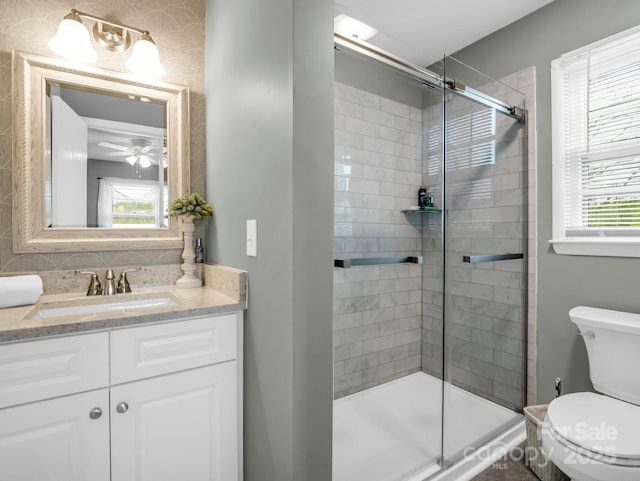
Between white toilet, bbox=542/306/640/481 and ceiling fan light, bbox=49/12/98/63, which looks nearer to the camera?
white toilet, bbox=542/306/640/481

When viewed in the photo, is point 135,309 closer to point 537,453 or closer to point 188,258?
point 188,258

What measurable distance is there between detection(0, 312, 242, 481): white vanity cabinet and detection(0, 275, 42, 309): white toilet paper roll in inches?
14.4

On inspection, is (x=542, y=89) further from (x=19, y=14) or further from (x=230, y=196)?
(x=19, y=14)

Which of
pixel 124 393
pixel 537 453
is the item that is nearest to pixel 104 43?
pixel 124 393

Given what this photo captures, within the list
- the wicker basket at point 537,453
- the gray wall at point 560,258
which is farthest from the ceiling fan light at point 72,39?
the wicker basket at point 537,453

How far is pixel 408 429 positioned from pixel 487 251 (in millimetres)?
1211

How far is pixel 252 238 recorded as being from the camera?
1.25 meters

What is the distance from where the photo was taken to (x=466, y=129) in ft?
6.49

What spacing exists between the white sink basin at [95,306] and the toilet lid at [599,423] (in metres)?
1.65

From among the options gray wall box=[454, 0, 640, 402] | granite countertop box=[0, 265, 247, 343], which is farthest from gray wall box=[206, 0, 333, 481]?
gray wall box=[454, 0, 640, 402]

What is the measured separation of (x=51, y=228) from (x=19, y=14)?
0.93 metres

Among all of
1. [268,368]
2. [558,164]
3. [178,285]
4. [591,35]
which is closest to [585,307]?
[558,164]

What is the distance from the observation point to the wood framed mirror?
1.42 m

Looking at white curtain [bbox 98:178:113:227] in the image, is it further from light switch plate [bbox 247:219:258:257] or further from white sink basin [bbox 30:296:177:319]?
light switch plate [bbox 247:219:258:257]
